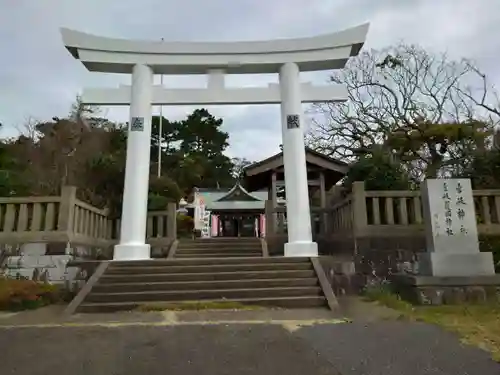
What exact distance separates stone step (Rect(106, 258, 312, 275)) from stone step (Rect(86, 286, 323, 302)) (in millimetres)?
828

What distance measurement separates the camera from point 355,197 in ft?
31.0

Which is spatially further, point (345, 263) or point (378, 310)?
point (345, 263)

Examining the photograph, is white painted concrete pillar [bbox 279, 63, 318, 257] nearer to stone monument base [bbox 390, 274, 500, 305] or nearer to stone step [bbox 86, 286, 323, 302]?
stone step [bbox 86, 286, 323, 302]

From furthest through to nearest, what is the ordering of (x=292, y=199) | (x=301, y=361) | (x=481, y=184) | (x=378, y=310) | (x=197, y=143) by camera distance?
(x=197, y=143) → (x=481, y=184) → (x=292, y=199) → (x=378, y=310) → (x=301, y=361)

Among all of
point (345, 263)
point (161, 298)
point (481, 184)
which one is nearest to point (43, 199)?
point (161, 298)

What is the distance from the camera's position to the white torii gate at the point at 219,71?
32.6 ft

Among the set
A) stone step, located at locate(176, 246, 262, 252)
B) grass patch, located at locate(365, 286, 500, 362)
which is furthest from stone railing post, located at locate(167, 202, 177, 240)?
grass patch, located at locate(365, 286, 500, 362)

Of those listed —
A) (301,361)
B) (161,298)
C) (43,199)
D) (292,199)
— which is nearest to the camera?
(301,361)

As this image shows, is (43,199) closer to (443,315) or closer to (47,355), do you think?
(47,355)

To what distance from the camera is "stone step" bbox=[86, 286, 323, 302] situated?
7.05 m

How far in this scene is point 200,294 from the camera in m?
7.14

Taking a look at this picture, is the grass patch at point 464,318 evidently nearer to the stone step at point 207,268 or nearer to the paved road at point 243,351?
the paved road at point 243,351

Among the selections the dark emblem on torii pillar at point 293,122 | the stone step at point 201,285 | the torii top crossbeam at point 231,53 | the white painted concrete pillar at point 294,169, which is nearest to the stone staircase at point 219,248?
the white painted concrete pillar at point 294,169

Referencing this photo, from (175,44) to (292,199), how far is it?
5.07m
